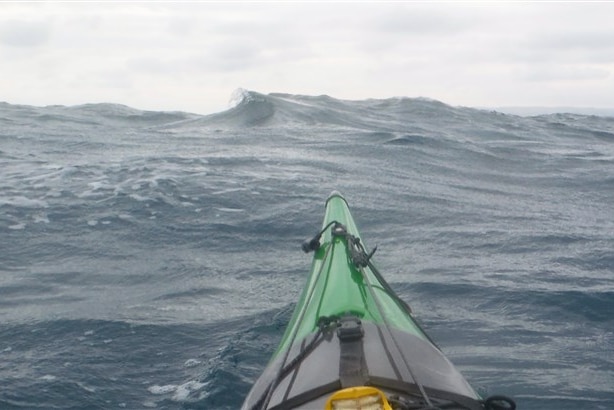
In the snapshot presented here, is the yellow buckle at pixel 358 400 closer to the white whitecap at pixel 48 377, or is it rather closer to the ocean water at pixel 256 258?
the ocean water at pixel 256 258

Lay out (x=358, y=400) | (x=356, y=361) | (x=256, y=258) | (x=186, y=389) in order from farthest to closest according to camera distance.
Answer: (x=256, y=258), (x=186, y=389), (x=356, y=361), (x=358, y=400)

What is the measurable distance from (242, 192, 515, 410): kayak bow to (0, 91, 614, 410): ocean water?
42.1 inches

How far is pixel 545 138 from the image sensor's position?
19547mm

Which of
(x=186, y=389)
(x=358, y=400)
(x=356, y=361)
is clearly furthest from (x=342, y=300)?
(x=358, y=400)

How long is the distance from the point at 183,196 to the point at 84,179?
2.10m

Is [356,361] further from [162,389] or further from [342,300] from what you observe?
[162,389]

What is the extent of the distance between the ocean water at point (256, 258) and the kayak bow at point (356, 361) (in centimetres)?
107

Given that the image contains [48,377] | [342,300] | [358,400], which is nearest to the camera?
[358,400]

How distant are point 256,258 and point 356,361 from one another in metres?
4.86

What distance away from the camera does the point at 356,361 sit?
3.40 meters

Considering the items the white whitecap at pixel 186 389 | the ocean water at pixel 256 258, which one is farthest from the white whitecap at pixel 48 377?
the white whitecap at pixel 186 389

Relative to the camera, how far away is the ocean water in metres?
5.42

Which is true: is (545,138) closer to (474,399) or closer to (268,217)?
(268,217)

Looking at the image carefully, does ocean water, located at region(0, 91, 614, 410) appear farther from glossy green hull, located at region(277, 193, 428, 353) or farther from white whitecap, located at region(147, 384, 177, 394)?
glossy green hull, located at region(277, 193, 428, 353)
